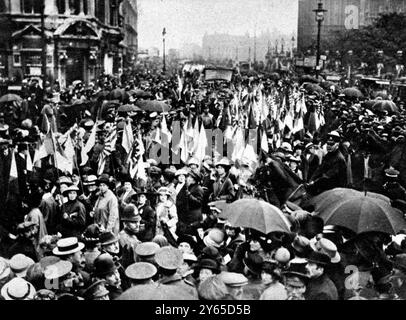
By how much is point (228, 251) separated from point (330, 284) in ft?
5.76

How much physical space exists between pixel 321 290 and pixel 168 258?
1.55 meters

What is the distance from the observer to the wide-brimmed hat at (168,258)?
5.00 m

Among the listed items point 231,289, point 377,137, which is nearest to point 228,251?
point 231,289

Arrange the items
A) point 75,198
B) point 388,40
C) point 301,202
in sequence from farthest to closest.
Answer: point 388,40 < point 301,202 < point 75,198

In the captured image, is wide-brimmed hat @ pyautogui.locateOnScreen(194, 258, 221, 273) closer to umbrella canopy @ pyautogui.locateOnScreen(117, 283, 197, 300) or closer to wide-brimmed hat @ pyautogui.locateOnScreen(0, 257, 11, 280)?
umbrella canopy @ pyautogui.locateOnScreen(117, 283, 197, 300)

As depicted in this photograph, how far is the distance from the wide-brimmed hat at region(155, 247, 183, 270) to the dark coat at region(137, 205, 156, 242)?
171 cm

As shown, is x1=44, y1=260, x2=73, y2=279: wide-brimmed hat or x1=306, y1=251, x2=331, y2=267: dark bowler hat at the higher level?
x1=306, y1=251, x2=331, y2=267: dark bowler hat

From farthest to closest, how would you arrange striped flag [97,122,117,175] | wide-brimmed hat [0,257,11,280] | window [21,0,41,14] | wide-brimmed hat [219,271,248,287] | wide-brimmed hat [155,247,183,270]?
window [21,0,41,14]
striped flag [97,122,117,175]
wide-brimmed hat [0,257,11,280]
wide-brimmed hat [155,247,183,270]
wide-brimmed hat [219,271,248,287]

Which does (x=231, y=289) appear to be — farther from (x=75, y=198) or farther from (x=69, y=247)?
(x=75, y=198)

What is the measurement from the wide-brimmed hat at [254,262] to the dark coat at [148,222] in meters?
2.02

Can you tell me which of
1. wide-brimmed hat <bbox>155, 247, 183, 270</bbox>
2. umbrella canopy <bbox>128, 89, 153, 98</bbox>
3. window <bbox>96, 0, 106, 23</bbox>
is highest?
window <bbox>96, 0, 106, 23</bbox>

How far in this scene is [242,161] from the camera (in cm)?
1008

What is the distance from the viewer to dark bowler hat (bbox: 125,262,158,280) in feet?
15.5

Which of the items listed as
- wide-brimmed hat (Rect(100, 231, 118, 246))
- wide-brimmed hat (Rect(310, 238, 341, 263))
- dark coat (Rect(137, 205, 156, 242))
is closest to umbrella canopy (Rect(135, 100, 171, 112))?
dark coat (Rect(137, 205, 156, 242))
